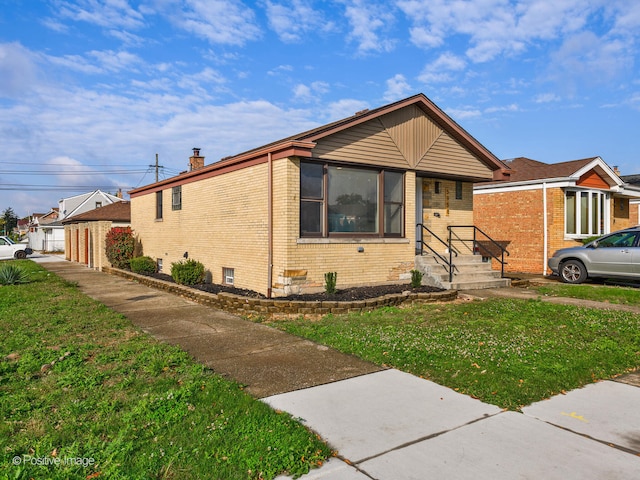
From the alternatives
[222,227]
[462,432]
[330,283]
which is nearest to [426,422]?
[462,432]

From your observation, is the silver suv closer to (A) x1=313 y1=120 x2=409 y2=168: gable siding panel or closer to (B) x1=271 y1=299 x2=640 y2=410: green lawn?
(B) x1=271 y1=299 x2=640 y2=410: green lawn

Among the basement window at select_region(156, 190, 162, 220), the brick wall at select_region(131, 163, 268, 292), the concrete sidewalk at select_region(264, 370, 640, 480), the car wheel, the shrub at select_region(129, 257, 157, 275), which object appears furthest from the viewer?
the basement window at select_region(156, 190, 162, 220)

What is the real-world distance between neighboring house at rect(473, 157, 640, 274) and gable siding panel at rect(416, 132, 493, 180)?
299 cm

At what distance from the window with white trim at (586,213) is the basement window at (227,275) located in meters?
12.9

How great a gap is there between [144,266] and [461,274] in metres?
11.8

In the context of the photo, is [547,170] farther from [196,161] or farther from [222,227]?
[196,161]

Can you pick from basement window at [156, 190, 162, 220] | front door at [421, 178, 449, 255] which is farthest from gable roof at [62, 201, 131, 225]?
front door at [421, 178, 449, 255]

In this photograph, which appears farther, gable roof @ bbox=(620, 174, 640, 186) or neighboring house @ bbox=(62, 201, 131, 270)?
gable roof @ bbox=(620, 174, 640, 186)

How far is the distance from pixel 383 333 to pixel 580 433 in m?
3.69

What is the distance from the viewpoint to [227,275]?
1301cm

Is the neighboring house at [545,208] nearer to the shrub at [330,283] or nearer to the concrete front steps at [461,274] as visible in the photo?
the concrete front steps at [461,274]

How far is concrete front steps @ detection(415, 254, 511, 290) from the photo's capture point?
12072 mm

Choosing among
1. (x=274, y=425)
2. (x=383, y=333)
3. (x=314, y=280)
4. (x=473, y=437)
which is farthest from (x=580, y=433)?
(x=314, y=280)

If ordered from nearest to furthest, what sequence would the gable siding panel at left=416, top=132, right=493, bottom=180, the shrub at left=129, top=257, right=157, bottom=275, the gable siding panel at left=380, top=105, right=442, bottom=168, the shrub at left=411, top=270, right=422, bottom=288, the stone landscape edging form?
the stone landscape edging → the shrub at left=411, top=270, right=422, bottom=288 → the gable siding panel at left=380, top=105, right=442, bottom=168 → the gable siding panel at left=416, top=132, right=493, bottom=180 → the shrub at left=129, top=257, right=157, bottom=275
